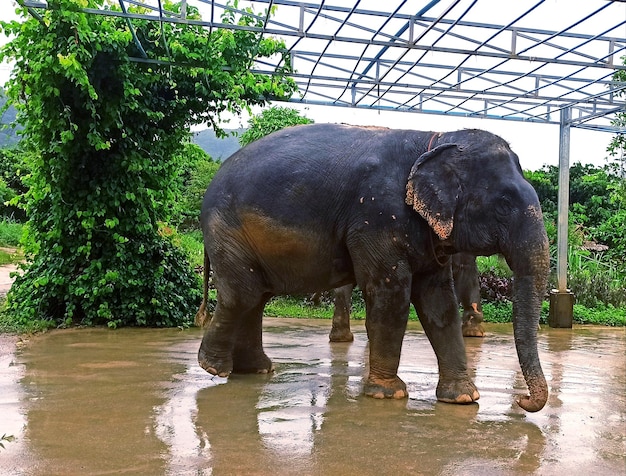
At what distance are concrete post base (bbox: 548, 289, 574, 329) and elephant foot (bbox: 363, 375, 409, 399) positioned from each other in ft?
19.0

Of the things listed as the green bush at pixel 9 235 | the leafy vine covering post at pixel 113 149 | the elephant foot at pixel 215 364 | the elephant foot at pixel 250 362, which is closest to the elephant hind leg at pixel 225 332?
the elephant foot at pixel 215 364

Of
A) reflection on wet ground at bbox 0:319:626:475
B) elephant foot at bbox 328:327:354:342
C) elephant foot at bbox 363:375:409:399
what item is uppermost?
elephant foot at bbox 328:327:354:342

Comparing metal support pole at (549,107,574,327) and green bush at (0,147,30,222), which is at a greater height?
green bush at (0,147,30,222)

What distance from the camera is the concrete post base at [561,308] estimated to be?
1001 cm

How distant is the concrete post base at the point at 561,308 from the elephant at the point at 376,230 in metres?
5.34

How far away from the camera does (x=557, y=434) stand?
415 cm

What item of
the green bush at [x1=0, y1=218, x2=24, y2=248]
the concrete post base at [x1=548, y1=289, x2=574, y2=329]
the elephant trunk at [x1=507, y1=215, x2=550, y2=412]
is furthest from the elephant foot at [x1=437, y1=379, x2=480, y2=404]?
the green bush at [x1=0, y1=218, x2=24, y2=248]

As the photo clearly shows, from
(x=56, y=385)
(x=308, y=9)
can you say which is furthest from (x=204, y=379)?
(x=308, y=9)

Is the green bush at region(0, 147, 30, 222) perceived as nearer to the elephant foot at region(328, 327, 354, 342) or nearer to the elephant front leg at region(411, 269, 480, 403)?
the elephant foot at region(328, 327, 354, 342)

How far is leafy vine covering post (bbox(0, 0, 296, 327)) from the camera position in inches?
311

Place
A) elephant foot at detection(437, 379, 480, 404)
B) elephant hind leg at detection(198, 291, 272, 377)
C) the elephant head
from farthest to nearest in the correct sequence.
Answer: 1. elephant hind leg at detection(198, 291, 272, 377)
2. elephant foot at detection(437, 379, 480, 404)
3. the elephant head

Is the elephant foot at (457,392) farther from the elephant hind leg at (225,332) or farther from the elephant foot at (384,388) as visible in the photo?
Result: the elephant hind leg at (225,332)

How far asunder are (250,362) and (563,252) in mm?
6071

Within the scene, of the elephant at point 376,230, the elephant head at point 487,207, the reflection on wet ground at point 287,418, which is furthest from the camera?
the elephant at point 376,230
